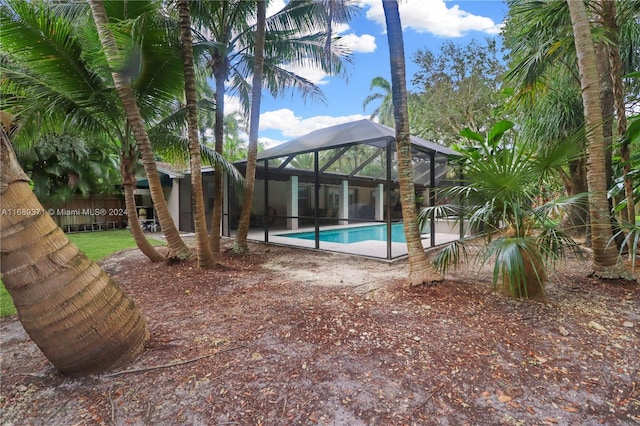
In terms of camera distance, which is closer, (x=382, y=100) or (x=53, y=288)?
(x=53, y=288)

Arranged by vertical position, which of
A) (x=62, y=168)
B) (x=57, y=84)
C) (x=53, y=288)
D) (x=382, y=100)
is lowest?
(x=53, y=288)

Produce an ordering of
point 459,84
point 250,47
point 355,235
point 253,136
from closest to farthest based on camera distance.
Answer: point 253,136 < point 250,47 < point 355,235 < point 459,84

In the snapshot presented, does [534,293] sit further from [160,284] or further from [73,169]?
[73,169]

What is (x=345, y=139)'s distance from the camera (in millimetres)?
Answer: 7129

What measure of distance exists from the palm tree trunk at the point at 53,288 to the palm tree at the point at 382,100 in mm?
21683

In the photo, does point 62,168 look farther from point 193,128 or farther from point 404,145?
point 404,145

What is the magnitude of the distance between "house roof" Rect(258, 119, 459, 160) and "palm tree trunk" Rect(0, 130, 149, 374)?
5489 mm

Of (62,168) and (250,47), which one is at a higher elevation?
(250,47)

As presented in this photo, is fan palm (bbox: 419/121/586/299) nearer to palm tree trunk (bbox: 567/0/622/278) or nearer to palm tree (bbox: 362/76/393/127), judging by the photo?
palm tree trunk (bbox: 567/0/622/278)

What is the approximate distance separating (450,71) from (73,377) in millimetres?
16009

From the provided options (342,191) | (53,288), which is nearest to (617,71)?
(53,288)

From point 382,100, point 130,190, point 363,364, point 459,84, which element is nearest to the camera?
point 363,364

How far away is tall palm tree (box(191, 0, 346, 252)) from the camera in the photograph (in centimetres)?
637

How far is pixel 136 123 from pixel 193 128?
87cm
